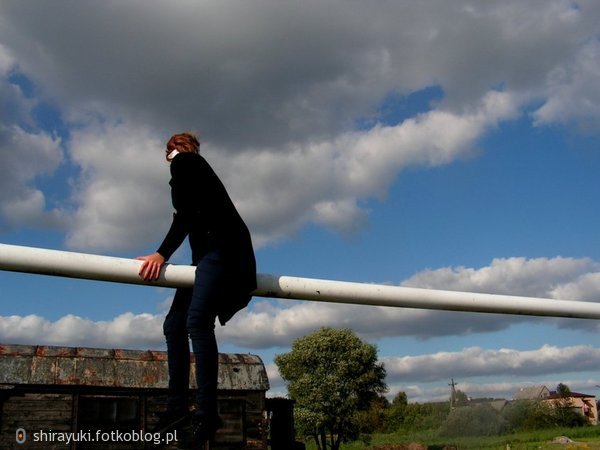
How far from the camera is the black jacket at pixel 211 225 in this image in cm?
237

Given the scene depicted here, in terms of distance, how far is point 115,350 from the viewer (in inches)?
797

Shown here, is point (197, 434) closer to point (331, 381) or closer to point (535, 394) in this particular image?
point (535, 394)

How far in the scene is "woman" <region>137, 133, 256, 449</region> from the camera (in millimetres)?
2297

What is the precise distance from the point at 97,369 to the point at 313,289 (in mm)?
18431

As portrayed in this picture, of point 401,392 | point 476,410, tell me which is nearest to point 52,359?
point 476,410

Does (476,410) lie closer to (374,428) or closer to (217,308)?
(217,308)

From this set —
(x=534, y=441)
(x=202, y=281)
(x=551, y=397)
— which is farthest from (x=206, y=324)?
(x=551, y=397)

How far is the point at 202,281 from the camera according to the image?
7.47 ft

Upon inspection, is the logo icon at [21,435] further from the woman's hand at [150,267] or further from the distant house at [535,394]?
the woman's hand at [150,267]

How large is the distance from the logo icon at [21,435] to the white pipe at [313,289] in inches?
699

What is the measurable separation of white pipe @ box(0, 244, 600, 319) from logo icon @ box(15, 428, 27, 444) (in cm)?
1774

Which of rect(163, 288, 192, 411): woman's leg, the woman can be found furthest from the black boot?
rect(163, 288, 192, 411): woman's leg

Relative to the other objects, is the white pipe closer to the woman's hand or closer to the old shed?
the woman's hand

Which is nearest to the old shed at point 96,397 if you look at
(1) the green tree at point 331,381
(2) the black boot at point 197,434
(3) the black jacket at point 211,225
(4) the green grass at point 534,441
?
(4) the green grass at point 534,441
